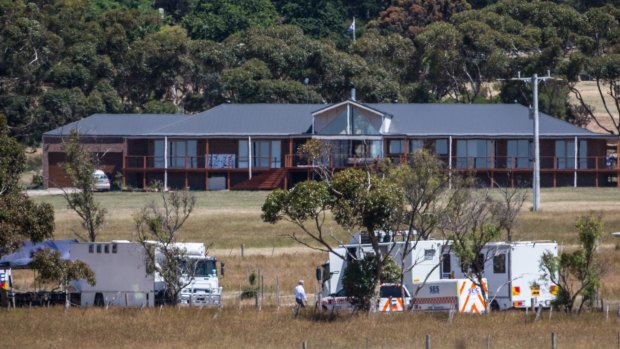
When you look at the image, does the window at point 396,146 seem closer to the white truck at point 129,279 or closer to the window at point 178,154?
the window at point 178,154

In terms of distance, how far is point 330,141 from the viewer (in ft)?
278

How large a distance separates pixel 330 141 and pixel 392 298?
44.4m

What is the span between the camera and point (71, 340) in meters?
35.5

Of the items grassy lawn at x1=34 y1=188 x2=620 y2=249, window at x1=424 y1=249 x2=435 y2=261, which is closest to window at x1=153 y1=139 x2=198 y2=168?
grassy lawn at x1=34 y1=188 x2=620 y2=249

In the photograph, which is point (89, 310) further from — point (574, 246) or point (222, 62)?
point (222, 62)

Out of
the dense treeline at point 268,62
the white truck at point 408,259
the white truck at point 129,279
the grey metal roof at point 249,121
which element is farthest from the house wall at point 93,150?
the white truck at point 408,259

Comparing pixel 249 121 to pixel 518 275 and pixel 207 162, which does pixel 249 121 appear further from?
pixel 518 275

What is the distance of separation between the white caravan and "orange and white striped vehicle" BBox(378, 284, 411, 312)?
216 centimetres

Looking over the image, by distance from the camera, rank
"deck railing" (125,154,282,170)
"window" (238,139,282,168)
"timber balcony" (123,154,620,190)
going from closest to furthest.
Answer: "timber balcony" (123,154,620,190), "deck railing" (125,154,282,170), "window" (238,139,282,168)

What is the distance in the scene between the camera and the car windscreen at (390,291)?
40.9 meters

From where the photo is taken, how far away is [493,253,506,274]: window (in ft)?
135

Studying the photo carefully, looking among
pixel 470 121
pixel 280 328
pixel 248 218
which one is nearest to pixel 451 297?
pixel 280 328

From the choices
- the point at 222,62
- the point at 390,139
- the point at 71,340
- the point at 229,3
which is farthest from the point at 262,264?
the point at 229,3

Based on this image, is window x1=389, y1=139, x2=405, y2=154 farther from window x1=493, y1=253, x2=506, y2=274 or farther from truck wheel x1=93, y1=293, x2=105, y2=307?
window x1=493, y1=253, x2=506, y2=274
